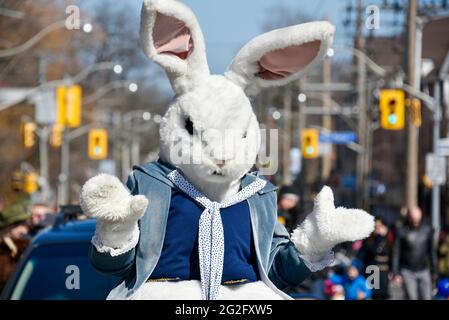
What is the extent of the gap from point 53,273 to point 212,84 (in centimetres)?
Result: 238

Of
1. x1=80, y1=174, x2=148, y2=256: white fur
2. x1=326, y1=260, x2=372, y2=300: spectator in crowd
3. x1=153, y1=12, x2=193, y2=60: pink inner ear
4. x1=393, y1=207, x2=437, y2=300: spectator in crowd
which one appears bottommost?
x1=393, y1=207, x2=437, y2=300: spectator in crowd

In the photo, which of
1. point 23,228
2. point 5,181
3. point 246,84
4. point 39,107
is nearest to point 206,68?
point 246,84

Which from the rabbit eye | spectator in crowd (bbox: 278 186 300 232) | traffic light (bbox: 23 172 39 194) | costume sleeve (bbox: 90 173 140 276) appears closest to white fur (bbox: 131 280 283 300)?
costume sleeve (bbox: 90 173 140 276)

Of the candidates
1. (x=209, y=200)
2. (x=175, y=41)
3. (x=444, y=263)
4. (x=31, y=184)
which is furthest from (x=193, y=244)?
(x=31, y=184)

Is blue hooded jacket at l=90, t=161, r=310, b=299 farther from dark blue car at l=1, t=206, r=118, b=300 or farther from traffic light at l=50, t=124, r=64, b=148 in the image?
traffic light at l=50, t=124, r=64, b=148

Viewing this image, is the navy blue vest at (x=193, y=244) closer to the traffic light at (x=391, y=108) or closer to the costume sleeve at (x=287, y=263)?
the costume sleeve at (x=287, y=263)

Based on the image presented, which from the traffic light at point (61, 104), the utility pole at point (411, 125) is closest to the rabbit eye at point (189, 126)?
the utility pole at point (411, 125)

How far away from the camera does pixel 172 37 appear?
173 inches

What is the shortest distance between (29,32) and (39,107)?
4.32 metres

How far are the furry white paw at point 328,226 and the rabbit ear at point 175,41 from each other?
68 centimetres

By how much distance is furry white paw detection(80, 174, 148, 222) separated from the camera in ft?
12.8

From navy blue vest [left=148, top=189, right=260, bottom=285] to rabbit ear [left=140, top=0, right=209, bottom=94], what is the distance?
1.47 ft

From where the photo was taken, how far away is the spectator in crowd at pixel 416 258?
46.7ft

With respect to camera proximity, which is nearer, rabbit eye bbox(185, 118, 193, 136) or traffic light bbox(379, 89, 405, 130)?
rabbit eye bbox(185, 118, 193, 136)
